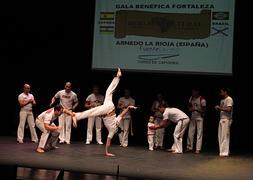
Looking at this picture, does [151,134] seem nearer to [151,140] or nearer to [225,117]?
[151,140]

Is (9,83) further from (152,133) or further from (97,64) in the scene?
(152,133)

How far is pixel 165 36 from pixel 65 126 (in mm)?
2882

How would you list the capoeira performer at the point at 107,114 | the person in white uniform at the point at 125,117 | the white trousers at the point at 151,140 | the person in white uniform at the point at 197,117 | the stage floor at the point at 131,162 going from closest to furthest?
1. the stage floor at the point at 131,162
2. the capoeira performer at the point at 107,114
3. the person in white uniform at the point at 197,117
4. the white trousers at the point at 151,140
5. the person in white uniform at the point at 125,117

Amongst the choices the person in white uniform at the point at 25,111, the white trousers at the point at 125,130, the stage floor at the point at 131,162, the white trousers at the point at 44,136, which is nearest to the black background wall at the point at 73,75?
the white trousers at the point at 125,130

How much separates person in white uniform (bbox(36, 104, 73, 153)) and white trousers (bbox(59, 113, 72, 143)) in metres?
0.95

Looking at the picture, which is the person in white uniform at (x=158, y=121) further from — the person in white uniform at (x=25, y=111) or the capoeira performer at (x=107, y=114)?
the person in white uniform at (x=25, y=111)

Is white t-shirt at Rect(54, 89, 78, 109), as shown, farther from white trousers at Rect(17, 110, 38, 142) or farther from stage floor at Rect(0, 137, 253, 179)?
stage floor at Rect(0, 137, 253, 179)

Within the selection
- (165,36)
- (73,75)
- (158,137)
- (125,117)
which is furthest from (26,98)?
(165,36)

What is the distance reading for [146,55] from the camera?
33.3 ft

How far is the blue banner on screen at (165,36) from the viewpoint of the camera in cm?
968

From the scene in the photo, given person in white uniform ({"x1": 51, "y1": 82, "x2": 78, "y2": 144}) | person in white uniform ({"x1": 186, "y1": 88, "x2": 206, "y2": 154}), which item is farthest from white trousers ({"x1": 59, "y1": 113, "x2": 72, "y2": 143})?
person in white uniform ({"x1": 186, "y1": 88, "x2": 206, "y2": 154})

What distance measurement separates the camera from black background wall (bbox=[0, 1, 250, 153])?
35.9ft

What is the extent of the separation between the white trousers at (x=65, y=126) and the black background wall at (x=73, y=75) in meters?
1.03

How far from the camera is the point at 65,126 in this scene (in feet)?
33.3
